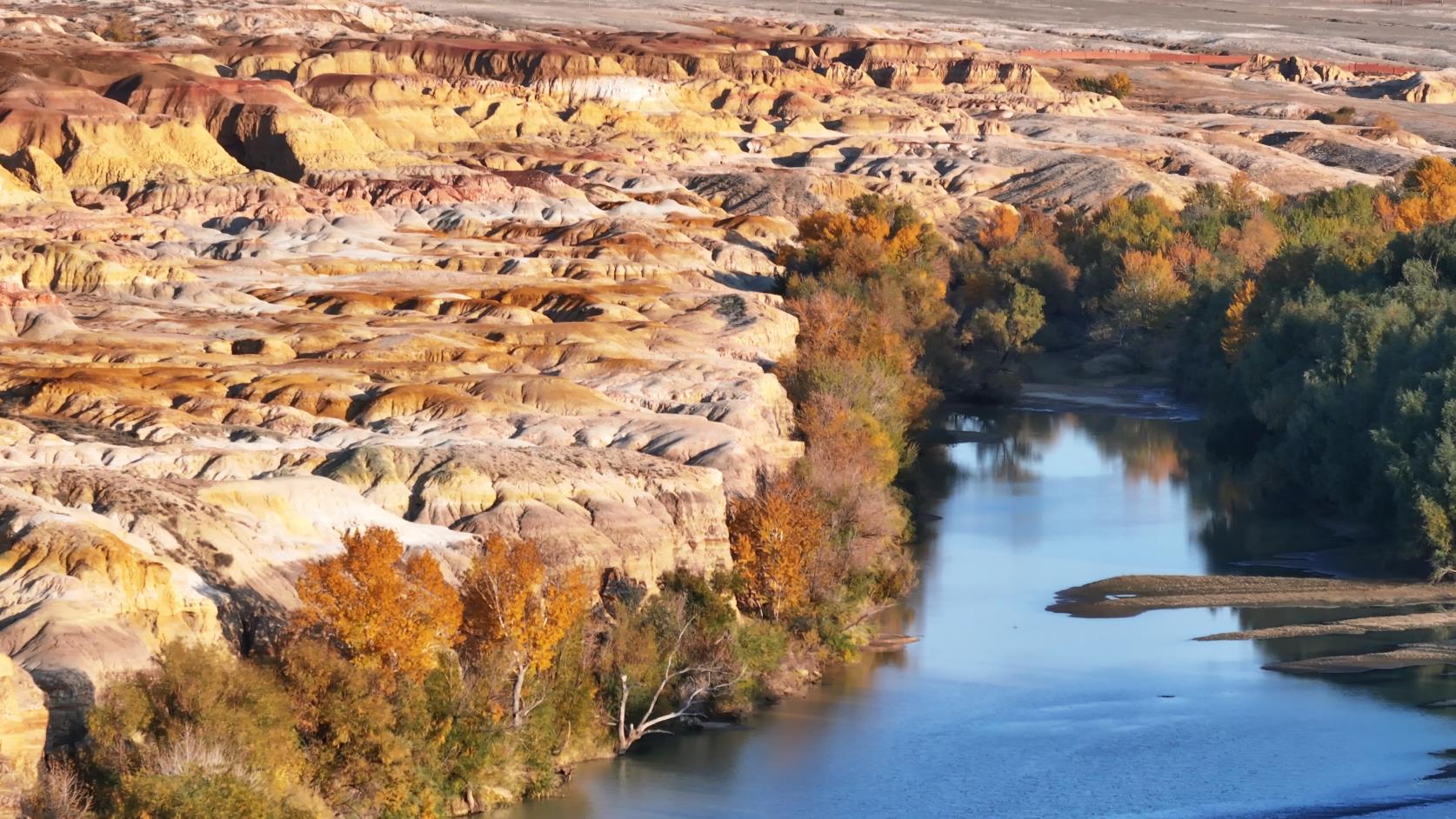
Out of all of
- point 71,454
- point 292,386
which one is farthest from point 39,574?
point 292,386

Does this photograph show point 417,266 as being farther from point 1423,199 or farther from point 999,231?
point 1423,199

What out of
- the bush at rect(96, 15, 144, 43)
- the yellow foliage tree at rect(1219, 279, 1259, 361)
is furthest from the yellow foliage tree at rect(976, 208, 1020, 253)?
the bush at rect(96, 15, 144, 43)

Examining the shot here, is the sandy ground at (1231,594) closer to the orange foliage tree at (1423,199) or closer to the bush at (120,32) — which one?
the orange foliage tree at (1423,199)

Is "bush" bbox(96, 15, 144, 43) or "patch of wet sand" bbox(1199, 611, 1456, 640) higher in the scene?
"patch of wet sand" bbox(1199, 611, 1456, 640)

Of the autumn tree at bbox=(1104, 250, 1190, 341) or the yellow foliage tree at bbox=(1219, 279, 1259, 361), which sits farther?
the autumn tree at bbox=(1104, 250, 1190, 341)

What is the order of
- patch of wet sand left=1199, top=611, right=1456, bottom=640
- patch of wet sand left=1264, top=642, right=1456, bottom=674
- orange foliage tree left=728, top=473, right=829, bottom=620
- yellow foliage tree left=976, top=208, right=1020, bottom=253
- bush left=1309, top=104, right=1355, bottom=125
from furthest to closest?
bush left=1309, top=104, right=1355, bottom=125 < yellow foliage tree left=976, top=208, right=1020, bottom=253 < patch of wet sand left=1199, top=611, right=1456, bottom=640 < orange foliage tree left=728, top=473, right=829, bottom=620 < patch of wet sand left=1264, top=642, right=1456, bottom=674

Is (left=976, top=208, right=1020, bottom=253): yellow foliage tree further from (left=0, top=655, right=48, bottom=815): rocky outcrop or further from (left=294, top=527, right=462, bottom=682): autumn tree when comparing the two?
(left=0, top=655, right=48, bottom=815): rocky outcrop

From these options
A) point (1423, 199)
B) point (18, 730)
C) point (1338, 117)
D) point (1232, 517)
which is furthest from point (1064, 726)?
point (1338, 117)
